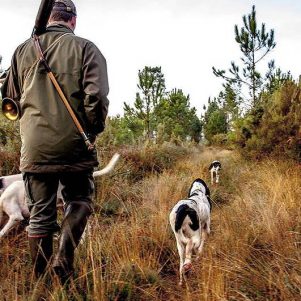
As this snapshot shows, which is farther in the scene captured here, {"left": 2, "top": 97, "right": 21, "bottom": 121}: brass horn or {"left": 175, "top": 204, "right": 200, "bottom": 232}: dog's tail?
{"left": 175, "top": 204, "right": 200, "bottom": 232}: dog's tail

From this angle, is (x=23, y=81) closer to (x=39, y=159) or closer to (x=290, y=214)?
(x=39, y=159)

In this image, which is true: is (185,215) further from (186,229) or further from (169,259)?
(169,259)

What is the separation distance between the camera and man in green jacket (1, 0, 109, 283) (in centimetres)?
262

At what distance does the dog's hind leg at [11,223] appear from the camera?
3.78m

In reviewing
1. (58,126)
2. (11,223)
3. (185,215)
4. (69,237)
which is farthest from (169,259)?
(58,126)

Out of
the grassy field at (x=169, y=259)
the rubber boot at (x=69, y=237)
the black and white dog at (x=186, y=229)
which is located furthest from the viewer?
the black and white dog at (x=186, y=229)

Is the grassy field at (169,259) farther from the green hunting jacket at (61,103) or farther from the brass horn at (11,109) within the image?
the brass horn at (11,109)

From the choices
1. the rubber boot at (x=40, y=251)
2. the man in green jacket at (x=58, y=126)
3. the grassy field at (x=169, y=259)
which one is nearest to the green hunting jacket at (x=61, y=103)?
the man in green jacket at (x=58, y=126)

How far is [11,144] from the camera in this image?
22.0ft

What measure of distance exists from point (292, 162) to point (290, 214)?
4.52m

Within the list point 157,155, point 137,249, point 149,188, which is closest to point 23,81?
point 137,249

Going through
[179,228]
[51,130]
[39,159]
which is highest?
[51,130]

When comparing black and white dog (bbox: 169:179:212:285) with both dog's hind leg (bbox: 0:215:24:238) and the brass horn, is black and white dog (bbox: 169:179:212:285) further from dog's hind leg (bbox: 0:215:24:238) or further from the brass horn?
the brass horn

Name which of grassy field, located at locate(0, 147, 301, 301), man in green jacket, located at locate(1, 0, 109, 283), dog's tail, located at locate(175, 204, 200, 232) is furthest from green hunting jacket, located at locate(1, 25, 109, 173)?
dog's tail, located at locate(175, 204, 200, 232)
